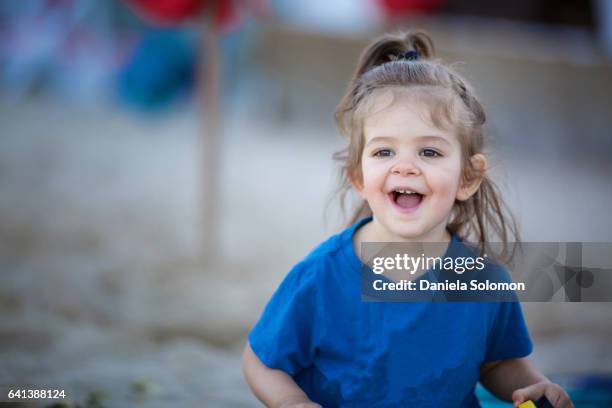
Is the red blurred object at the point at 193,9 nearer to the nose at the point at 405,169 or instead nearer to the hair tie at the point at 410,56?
the hair tie at the point at 410,56

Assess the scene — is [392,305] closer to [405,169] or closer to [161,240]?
[405,169]

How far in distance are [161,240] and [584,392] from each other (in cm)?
194

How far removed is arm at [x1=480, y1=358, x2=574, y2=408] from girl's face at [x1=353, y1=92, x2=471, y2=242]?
0.36 m

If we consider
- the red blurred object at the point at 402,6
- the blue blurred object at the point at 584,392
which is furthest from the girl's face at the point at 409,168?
the red blurred object at the point at 402,6

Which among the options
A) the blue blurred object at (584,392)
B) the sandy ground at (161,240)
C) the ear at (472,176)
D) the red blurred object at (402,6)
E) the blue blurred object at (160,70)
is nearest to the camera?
the ear at (472,176)

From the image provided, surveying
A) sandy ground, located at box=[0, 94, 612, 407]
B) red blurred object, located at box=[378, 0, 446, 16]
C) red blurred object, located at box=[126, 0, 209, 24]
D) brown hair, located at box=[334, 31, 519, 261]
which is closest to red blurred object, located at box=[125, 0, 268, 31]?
red blurred object, located at box=[126, 0, 209, 24]

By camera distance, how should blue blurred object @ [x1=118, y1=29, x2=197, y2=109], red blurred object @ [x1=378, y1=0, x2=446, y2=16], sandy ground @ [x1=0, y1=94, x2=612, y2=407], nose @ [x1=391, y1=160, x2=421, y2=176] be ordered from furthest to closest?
red blurred object @ [x1=378, y1=0, x2=446, y2=16]
blue blurred object @ [x1=118, y1=29, x2=197, y2=109]
sandy ground @ [x1=0, y1=94, x2=612, y2=407]
nose @ [x1=391, y1=160, x2=421, y2=176]

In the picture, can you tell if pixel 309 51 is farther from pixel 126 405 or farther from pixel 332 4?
pixel 126 405

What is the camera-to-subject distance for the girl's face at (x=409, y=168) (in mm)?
1214

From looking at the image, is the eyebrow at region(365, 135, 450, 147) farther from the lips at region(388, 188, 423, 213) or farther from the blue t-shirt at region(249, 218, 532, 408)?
the blue t-shirt at region(249, 218, 532, 408)

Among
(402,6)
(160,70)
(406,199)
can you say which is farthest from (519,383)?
(402,6)

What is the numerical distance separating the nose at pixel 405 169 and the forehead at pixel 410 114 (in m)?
0.05

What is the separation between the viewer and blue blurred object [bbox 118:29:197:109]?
473cm

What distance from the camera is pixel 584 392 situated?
179 cm
